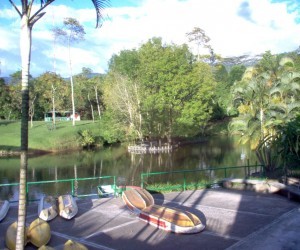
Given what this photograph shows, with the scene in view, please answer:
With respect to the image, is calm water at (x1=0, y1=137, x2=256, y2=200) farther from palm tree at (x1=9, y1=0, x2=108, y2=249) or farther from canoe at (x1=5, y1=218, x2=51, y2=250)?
palm tree at (x1=9, y1=0, x2=108, y2=249)

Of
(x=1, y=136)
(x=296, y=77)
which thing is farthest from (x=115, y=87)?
(x=296, y=77)

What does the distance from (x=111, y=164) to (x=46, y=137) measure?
1600cm

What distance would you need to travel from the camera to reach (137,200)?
533 inches

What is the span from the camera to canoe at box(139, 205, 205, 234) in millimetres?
10891

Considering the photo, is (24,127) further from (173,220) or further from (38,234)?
(173,220)

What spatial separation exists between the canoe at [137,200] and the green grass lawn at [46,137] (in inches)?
1384

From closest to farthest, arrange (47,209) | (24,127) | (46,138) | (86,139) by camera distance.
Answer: (24,127) → (47,209) → (46,138) → (86,139)

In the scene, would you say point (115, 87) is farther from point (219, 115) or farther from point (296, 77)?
point (219, 115)

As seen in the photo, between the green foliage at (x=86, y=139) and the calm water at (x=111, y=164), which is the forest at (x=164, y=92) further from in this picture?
the calm water at (x=111, y=164)

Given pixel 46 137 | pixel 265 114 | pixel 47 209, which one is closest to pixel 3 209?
pixel 47 209

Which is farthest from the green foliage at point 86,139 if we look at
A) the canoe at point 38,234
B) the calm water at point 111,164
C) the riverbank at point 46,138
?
the canoe at point 38,234

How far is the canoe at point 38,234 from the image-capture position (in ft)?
32.4

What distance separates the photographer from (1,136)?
163 ft

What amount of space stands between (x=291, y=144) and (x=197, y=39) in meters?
61.0
